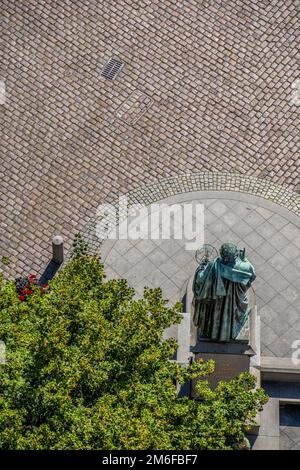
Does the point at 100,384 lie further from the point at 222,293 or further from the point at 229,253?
the point at 229,253

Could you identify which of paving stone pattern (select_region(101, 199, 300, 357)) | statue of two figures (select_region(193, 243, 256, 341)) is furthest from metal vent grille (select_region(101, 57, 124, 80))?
statue of two figures (select_region(193, 243, 256, 341))

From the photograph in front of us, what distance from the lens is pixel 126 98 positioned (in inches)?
1559

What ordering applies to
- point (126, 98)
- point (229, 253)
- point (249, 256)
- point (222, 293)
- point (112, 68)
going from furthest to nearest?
point (112, 68) → point (126, 98) → point (249, 256) → point (222, 293) → point (229, 253)

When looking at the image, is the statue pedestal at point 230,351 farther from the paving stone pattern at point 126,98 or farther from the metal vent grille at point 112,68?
the metal vent grille at point 112,68

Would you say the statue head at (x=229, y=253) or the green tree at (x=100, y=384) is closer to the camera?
the green tree at (x=100, y=384)

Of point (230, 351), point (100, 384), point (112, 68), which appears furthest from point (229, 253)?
point (112, 68)

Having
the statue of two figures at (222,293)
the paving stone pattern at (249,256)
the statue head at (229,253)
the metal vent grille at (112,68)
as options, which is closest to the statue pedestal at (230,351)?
the statue of two figures at (222,293)

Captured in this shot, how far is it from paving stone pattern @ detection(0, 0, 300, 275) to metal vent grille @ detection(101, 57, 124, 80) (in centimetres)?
23

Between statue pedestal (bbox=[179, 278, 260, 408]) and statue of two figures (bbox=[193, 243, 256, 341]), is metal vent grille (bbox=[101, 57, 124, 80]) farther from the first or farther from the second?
statue of two figures (bbox=[193, 243, 256, 341])

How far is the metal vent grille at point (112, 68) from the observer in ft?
131

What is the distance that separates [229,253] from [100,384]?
471cm

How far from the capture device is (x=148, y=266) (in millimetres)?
35875

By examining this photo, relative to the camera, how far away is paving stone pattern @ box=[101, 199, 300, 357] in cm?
3472
